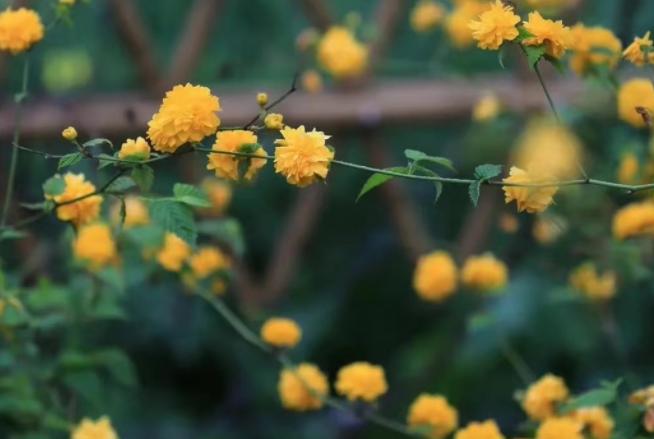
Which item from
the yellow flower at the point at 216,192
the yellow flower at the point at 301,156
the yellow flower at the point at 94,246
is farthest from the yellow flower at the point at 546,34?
the yellow flower at the point at 216,192

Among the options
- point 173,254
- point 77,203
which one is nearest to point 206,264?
point 173,254

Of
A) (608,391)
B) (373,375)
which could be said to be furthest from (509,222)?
(608,391)

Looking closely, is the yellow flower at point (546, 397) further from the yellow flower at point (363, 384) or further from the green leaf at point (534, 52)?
the green leaf at point (534, 52)

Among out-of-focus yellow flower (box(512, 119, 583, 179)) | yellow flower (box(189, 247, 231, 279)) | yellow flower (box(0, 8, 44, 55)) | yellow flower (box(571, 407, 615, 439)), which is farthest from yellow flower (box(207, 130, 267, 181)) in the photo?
out-of-focus yellow flower (box(512, 119, 583, 179))

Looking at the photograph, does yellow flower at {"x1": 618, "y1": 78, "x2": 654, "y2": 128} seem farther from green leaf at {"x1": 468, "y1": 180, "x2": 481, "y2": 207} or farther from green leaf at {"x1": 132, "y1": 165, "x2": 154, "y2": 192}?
green leaf at {"x1": 132, "y1": 165, "x2": 154, "y2": 192}

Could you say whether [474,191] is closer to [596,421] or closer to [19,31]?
[596,421]

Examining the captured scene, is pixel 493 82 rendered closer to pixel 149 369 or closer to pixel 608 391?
pixel 149 369
